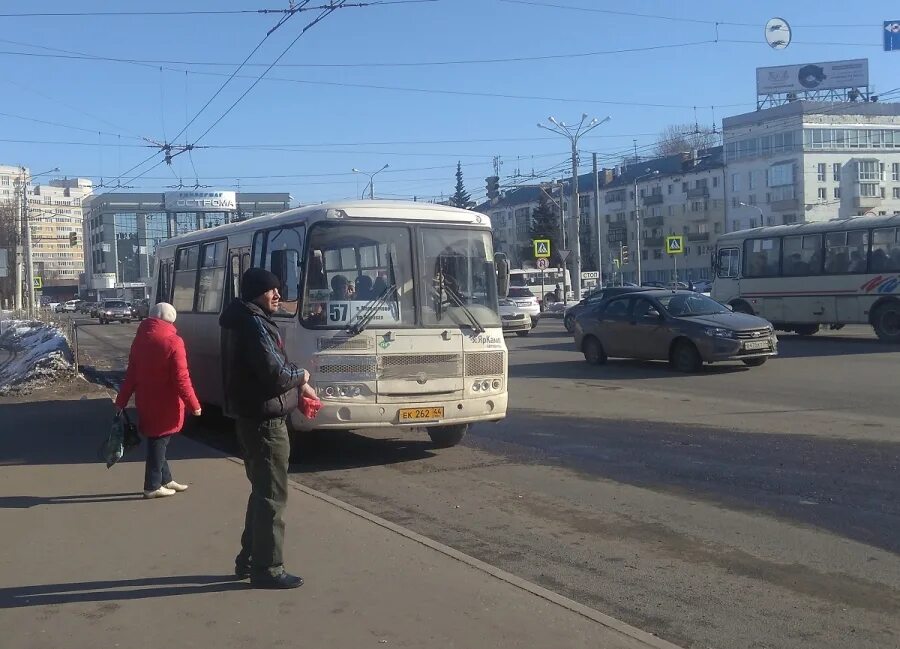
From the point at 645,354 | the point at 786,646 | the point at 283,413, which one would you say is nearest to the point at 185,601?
the point at 283,413

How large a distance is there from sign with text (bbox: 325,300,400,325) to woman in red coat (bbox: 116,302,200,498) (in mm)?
2007

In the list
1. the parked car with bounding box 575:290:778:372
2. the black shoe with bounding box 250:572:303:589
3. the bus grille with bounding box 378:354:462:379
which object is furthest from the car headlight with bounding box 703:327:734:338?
the black shoe with bounding box 250:572:303:589

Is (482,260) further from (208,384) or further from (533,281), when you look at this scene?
(533,281)

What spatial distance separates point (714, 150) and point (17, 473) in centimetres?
8277

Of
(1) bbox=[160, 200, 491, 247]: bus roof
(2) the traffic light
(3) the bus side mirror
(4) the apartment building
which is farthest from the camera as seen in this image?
(4) the apartment building

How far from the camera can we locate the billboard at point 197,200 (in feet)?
196

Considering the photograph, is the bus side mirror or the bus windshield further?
the bus side mirror

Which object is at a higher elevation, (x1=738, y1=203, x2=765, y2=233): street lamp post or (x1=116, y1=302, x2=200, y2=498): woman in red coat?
(x1=738, y1=203, x2=765, y2=233): street lamp post

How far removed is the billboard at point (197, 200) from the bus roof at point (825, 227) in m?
38.0

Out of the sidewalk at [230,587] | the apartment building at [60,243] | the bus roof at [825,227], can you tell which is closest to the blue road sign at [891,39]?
the bus roof at [825,227]

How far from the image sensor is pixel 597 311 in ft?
68.3

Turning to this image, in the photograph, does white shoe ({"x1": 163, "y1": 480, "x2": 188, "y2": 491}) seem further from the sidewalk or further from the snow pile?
the snow pile

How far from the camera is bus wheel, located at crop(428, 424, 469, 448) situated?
11242 mm

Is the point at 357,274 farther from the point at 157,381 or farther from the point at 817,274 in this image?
the point at 817,274
